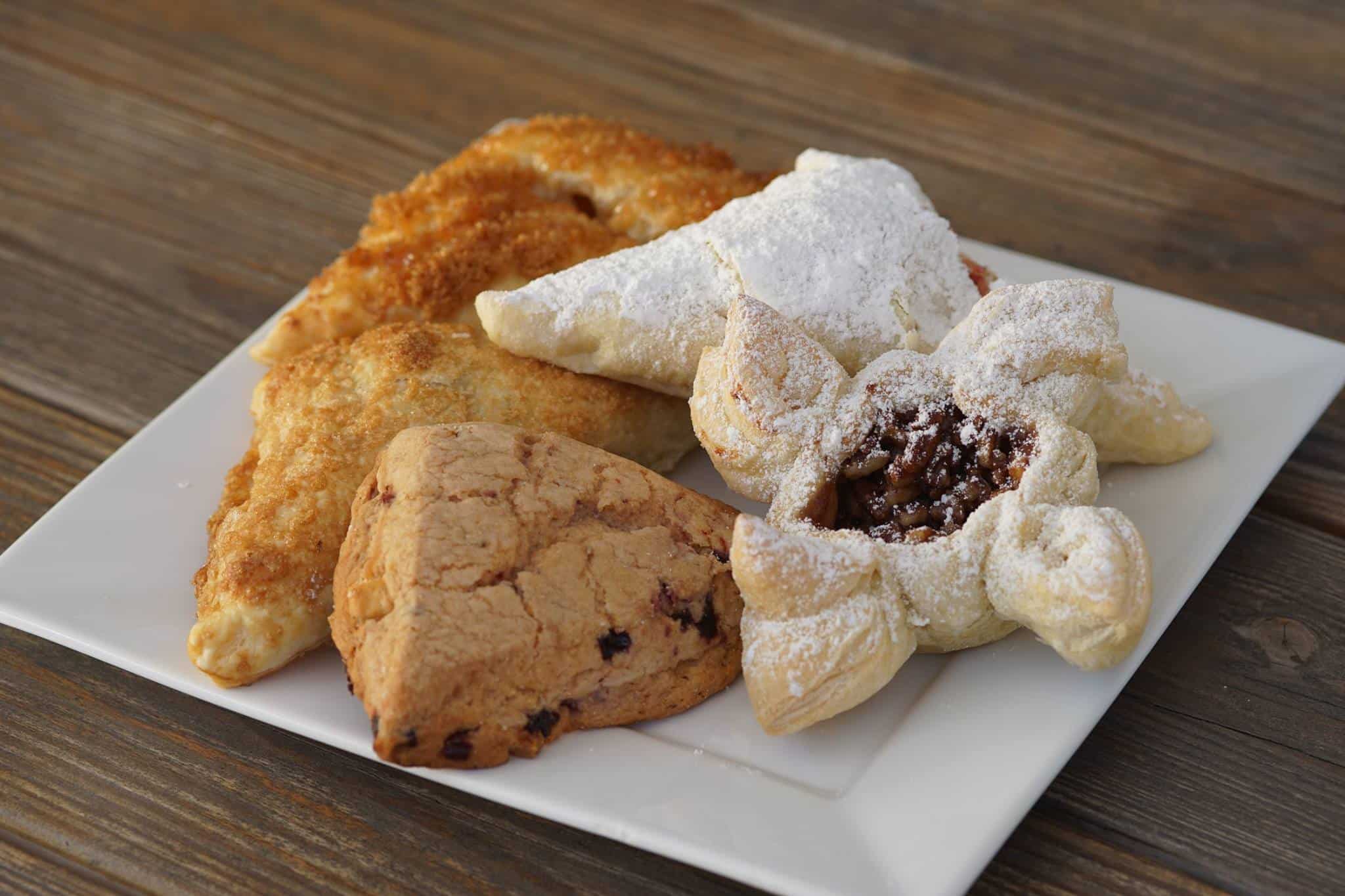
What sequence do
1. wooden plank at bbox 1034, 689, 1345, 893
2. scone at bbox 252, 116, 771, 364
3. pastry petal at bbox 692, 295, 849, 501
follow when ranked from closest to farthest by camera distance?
wooden plank at bbox 1034, 689, 1345, 893 < pastry petal at bbox 692, 295, 849, 501 < scone at bbox 252, 116, 771, 364

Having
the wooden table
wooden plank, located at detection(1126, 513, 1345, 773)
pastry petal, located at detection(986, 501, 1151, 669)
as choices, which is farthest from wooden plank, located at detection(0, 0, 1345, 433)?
pastry petal, located at detection(986, 501, 1151, 669)

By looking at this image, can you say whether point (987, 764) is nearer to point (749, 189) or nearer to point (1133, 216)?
point (749, 189)

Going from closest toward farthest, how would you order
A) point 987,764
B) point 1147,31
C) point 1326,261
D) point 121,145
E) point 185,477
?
point 987,764 → point 185,477 → point 1326,261 → point 121,145 → point 1147,31

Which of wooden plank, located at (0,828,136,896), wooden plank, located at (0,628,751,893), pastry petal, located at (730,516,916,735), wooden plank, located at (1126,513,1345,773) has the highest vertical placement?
pastry petal, located at (730,516,916,735)

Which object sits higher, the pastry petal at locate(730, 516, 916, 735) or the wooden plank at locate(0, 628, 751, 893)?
the pastry petal at locate(730, 516, 916, 735)

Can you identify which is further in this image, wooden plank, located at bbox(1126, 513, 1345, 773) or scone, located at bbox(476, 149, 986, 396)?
scone, located at bbox(476, 149, 986, 396)

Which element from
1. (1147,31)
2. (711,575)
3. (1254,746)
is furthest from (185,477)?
(1147,31)

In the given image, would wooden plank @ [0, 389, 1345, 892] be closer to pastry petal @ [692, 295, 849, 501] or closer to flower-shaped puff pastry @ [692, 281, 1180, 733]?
flower-shaped puff pastry @ [692, 281, 1180, 733]

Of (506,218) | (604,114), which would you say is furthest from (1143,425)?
(604,114)
